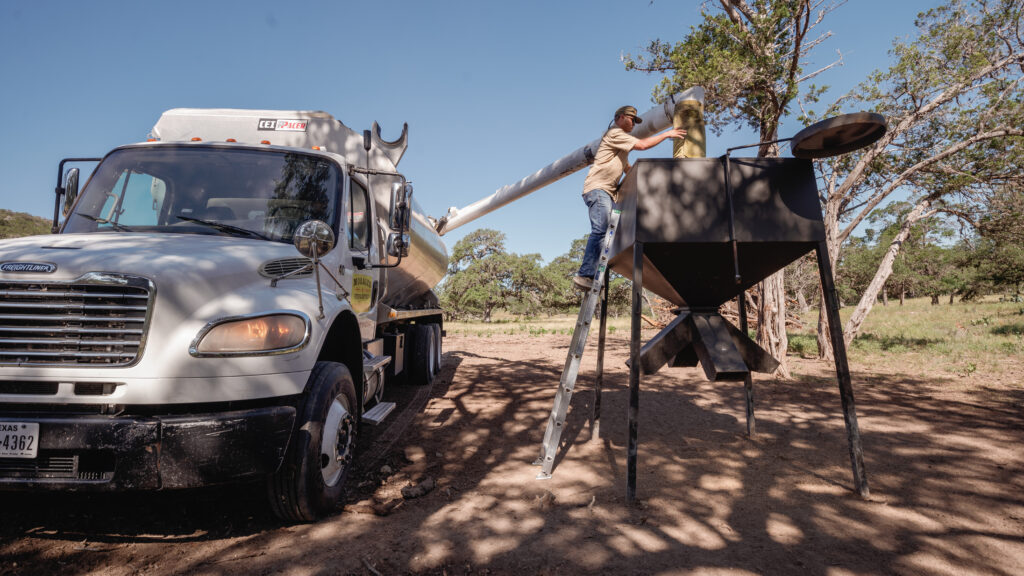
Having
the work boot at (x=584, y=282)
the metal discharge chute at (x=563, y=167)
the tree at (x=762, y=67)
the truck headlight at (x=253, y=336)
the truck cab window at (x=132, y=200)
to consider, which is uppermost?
the tree at (x=762, y=67)

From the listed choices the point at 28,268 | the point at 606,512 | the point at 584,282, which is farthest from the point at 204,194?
the point at 606,512

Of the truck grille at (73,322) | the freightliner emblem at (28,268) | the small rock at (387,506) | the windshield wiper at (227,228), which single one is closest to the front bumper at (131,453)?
the truck grille at (73,322)

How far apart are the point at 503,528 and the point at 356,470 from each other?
175 centimetres

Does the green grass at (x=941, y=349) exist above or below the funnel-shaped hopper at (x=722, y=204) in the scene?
below

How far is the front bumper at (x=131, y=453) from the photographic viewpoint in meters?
2.39

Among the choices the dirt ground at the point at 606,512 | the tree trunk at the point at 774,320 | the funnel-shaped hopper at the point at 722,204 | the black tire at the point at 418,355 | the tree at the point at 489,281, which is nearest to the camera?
the dirt ground at the point at 606,512

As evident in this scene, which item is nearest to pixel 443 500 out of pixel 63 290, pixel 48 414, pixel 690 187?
pixel 48 414

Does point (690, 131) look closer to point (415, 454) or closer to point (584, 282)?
point (584, 282)

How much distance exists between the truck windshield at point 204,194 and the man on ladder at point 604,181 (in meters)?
2.32

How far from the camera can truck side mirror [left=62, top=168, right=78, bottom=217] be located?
434 cm

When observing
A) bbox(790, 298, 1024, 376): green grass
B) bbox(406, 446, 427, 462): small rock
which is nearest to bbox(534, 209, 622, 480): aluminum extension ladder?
bbox(406, 446, 427, 462): small rock

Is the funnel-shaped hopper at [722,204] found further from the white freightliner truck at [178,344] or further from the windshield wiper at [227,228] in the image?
the windshield wiper at [227,228]

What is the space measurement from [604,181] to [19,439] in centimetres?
432

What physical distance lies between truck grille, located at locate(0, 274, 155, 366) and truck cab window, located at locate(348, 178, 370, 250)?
2.15 metres
